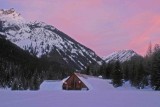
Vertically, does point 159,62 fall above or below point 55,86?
above

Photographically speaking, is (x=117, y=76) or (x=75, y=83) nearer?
(x=75, y=83)

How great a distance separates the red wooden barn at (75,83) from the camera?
297 ft

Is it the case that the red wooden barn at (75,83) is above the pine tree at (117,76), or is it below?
below

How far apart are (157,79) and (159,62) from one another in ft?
14.6

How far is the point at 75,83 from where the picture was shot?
9450cm

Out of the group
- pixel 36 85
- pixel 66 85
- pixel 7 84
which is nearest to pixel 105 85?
pixel 66 85

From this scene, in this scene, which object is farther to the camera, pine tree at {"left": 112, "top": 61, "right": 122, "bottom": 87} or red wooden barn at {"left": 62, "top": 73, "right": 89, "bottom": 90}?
pine tree at {"left": 112, "top": 61, "right": 122, "bottom": 87}

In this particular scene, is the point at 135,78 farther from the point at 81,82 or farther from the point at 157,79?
the point at 81,82

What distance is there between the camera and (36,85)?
15075 centimetres

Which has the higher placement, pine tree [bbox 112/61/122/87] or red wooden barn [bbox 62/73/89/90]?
pine tree [bbox 112/61/122/87]

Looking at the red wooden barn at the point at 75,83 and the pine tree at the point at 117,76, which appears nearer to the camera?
the red wooden barn at the point at 75,83

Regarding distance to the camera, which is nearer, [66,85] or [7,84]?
[66,85]

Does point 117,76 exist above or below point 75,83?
above

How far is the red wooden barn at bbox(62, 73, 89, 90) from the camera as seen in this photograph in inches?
3564
